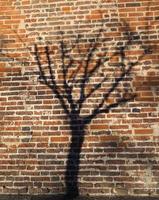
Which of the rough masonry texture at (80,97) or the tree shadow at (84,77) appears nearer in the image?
the rough masonry texture at (80,97)

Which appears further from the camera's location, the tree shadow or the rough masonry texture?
the tree shadow

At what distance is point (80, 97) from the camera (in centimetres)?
526

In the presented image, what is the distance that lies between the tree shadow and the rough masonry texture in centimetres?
1

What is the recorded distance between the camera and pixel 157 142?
4973mm

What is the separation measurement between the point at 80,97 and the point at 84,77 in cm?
28

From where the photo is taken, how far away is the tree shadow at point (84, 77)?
5.18 m

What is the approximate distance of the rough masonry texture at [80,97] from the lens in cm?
498

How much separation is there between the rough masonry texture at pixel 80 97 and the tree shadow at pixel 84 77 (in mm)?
13

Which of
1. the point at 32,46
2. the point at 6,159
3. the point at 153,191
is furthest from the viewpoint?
the point at 32,46

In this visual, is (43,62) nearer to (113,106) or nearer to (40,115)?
(40,115)

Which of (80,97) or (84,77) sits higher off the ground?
(84,77)

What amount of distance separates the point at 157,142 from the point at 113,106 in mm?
731

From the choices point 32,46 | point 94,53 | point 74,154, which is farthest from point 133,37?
point 74,154

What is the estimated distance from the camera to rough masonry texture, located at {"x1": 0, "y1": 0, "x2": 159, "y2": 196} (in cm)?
498
